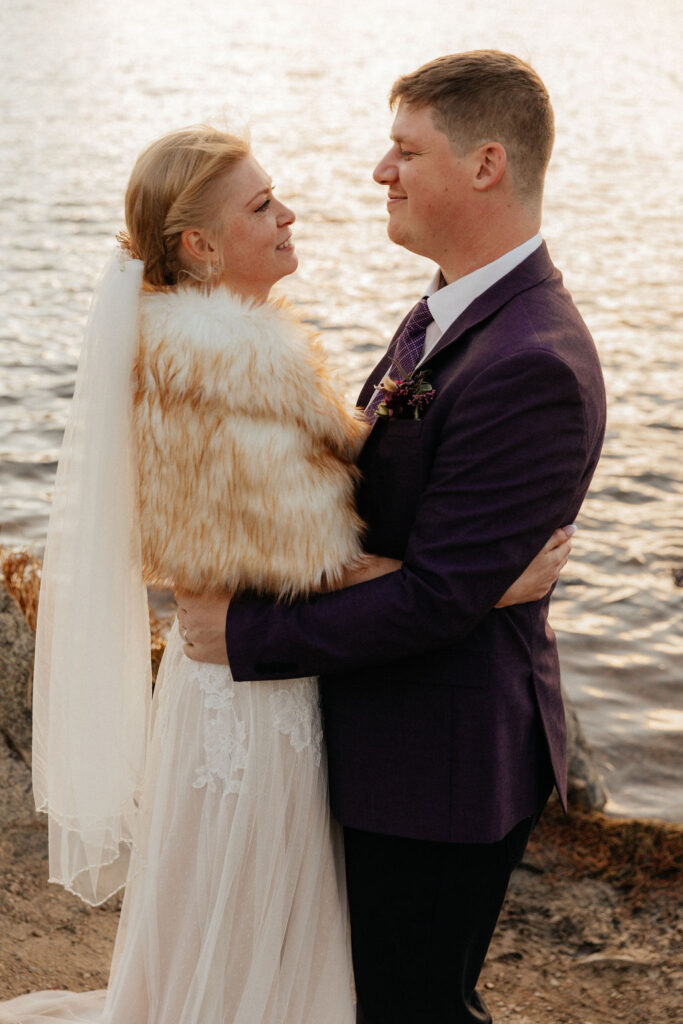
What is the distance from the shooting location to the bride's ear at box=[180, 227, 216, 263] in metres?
2.33

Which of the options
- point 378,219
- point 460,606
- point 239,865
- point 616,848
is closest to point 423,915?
point 239,865

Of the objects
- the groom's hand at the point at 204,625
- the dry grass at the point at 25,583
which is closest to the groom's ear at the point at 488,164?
the groom's hand at the point at 204,625

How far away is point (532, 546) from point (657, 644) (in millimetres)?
4171

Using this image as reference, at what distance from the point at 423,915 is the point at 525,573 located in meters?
0.76

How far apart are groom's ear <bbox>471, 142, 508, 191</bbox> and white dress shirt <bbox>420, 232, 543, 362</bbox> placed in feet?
0.49

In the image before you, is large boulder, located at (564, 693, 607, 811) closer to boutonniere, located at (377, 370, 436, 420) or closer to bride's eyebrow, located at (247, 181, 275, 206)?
boutonniere, located at (377, 370, 436, 420)

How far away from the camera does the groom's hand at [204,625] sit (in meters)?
2.33

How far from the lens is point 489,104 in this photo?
2.27 metres

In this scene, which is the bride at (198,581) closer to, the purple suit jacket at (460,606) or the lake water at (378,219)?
the purple suit jacket at (460,606)

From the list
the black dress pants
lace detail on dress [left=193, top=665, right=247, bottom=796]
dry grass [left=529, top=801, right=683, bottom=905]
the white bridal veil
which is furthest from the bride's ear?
dry grass [left=529, top=801, right=683, bottom=905]

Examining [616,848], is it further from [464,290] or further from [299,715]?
[464,290]

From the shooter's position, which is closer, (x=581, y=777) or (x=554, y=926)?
(x=554, y=926)

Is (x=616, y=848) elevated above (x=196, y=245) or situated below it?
below

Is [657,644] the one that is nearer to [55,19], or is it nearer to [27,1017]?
[27,1017]
